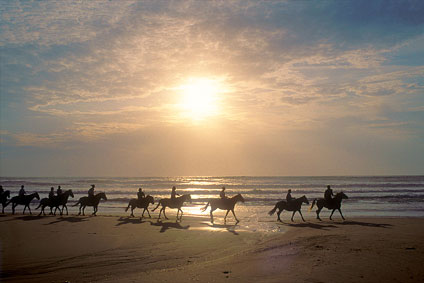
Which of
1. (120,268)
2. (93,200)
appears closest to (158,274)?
(120,268)

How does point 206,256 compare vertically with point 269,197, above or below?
below

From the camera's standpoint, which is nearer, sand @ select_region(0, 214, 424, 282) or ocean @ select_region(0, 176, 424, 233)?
sand @ select_region(0, 214, 424, 282)

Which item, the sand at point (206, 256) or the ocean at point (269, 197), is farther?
the ocean at point (269, 197)

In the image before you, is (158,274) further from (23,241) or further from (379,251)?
(23,241)

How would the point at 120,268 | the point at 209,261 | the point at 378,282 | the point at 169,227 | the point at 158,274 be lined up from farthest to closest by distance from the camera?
the point at 169,227 < the point at 209,261 < the point at 120,268 < the point at 158,274 < the point at 378,282

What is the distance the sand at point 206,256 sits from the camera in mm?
7297

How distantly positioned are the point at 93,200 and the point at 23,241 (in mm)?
10259

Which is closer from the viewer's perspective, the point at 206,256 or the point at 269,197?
the point at 206,256

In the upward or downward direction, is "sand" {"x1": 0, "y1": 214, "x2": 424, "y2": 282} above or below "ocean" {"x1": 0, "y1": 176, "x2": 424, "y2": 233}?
below

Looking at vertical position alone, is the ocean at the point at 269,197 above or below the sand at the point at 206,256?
above

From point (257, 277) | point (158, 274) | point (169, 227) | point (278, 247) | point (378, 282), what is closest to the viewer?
point (378, 282)

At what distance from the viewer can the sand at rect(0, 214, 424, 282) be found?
7297 millimetres

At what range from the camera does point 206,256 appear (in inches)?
382

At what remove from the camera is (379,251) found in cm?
916
